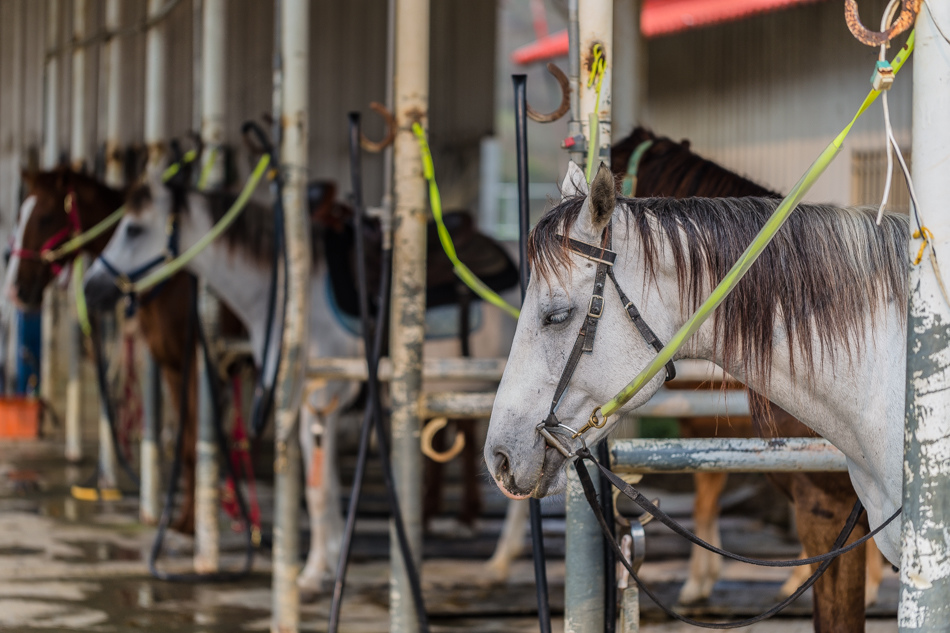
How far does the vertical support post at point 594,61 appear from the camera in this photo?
223 centimetres

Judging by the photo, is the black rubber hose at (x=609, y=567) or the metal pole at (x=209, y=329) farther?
the metal pole at (x=209, y=329)

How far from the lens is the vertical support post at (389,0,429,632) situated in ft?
9.37

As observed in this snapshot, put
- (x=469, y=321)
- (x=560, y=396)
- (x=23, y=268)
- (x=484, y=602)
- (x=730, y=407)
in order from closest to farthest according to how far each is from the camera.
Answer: (x=560, y=396), (x=730, y=407), (x=484, y=602), (x=469, y=321), (x=23, y=268)

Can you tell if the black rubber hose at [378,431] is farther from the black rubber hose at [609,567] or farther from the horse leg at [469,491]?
the horse leg at [469,491]

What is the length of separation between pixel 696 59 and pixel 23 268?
542cm

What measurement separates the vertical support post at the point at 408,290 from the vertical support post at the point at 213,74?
162 centimetres

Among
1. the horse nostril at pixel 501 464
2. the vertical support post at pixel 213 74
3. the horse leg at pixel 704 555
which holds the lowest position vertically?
the horse leg at pixel 704 555

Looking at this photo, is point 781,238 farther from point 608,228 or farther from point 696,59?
point 696,59

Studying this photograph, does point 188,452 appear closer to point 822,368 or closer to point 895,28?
point 822,368

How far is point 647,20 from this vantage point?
8688 mm

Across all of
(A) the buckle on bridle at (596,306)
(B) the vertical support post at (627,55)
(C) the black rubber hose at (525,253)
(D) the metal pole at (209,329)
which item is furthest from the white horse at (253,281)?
(A) the buckle on bridle at (596,306)

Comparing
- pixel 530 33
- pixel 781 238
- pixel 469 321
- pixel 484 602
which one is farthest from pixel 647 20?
pixel 530 33

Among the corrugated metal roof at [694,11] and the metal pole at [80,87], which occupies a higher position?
the corrugated metal roof at [694,11]

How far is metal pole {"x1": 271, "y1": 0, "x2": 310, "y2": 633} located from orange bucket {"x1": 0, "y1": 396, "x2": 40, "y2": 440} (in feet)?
23.4
